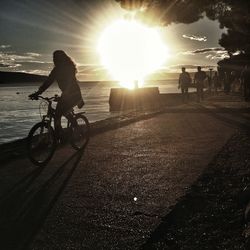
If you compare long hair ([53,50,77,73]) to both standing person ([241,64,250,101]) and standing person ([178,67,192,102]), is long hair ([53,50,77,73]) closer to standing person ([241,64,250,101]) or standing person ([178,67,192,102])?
standing person ([241,64,250,101])

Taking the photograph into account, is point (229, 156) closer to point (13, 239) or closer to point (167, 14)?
point (13, 239)

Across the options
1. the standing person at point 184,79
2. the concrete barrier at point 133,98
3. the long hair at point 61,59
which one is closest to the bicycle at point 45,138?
the long hair at point 61,59

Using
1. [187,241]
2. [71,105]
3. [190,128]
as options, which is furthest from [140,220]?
[190,128]

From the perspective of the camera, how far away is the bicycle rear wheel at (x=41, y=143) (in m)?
8.37

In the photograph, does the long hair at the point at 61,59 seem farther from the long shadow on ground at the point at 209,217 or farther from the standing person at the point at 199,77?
the standing person at the point at 199,77

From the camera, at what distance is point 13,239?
4.54m

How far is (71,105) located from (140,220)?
4.84 meters

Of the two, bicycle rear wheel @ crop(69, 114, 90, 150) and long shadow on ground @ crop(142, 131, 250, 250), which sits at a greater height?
bicycle rear wheel @ crop(69, 114, 90, 150)

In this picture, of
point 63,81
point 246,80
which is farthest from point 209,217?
point 246,80

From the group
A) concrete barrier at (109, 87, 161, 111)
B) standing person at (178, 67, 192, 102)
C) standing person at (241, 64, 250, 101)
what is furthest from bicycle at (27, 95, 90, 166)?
concrete barrier at (109, 87, 161, 111)

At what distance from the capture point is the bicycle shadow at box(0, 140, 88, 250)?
15.2 feet

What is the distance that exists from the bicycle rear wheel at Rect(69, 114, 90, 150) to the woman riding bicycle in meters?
0.43

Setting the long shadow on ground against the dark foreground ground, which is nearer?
the long shadow on ground

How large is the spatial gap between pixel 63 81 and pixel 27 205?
158 inches
